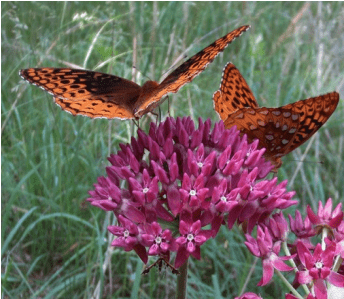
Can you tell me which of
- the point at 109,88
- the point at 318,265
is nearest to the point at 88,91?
the point at 109,88

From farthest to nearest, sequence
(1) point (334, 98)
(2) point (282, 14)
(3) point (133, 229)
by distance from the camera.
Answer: (2) point (282, 14), (1) point (334, 98), (3) point (133, 229)

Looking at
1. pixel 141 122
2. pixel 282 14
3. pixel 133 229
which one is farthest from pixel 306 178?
pixel 133 229

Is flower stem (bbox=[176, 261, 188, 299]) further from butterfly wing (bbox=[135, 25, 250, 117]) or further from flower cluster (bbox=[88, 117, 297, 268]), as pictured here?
butterfly wing (bbox=[135, 25, 250, 117])

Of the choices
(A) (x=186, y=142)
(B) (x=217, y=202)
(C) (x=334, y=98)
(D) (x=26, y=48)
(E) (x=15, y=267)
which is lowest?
(E) (x=15, y=267)

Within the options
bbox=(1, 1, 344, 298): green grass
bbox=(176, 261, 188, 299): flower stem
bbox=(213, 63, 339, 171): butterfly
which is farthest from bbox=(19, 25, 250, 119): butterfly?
bbox=(176, 261, 188, 299): flower stem

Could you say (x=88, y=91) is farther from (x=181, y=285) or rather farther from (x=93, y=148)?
(x=93, y=148)

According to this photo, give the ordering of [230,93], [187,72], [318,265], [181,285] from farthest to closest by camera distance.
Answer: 1. [230,93]
2. [187,72]
3. [181,285]
4. [318,265]

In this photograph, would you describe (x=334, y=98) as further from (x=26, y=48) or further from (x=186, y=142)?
(x=26, y=48)
